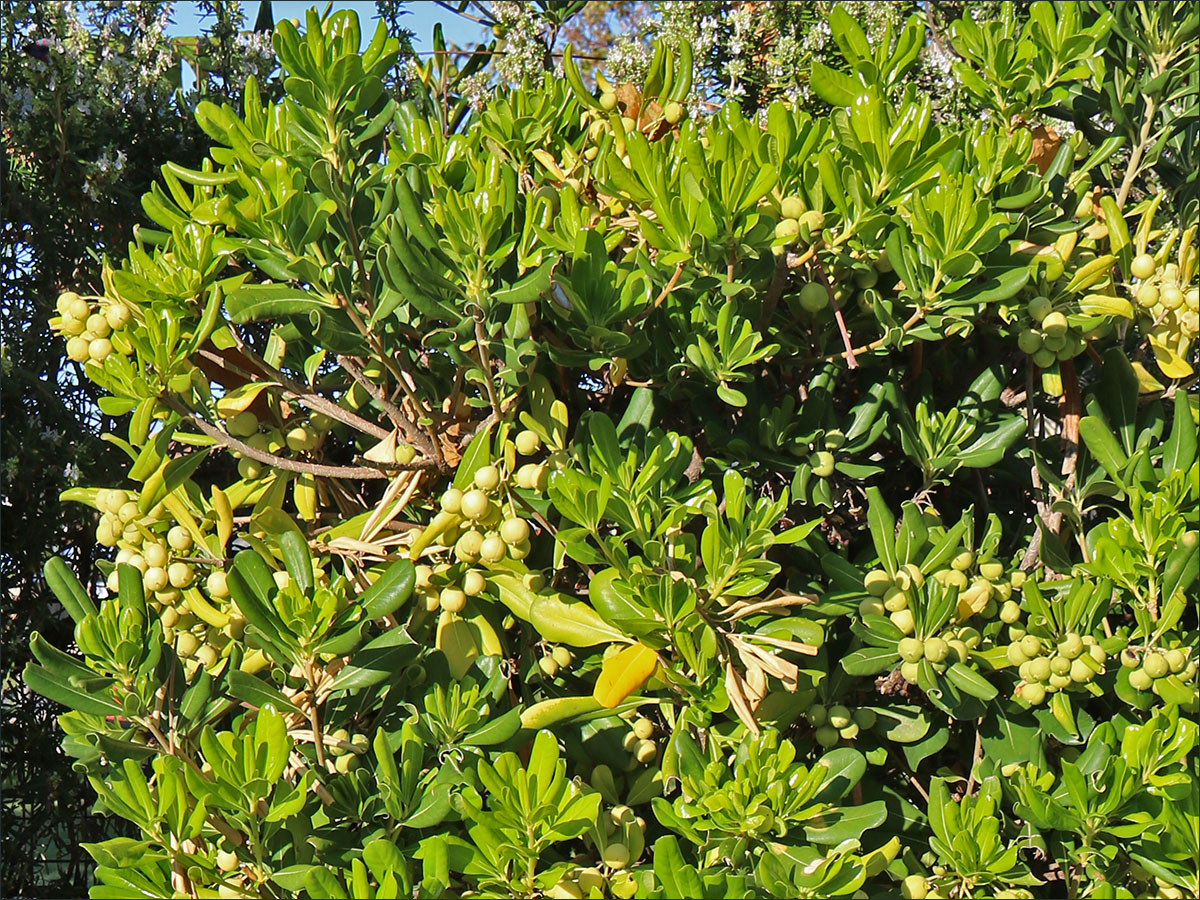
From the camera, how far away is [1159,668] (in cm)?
123

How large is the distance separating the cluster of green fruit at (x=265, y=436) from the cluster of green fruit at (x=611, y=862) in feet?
2.09

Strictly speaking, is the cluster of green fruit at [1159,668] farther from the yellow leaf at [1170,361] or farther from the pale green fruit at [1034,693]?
the yellow leaf at [1170,361]

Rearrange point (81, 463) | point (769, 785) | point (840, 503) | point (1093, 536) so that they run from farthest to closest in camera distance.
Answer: point (81, 463) → point (840, 503) → point (1093, 536) → point (769, 785)

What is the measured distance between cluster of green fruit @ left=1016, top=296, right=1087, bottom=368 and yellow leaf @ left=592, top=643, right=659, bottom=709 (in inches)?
25.2

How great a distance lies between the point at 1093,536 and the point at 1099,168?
75cm

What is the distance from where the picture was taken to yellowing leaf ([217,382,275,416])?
1361 millimetres

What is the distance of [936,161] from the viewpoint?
1.27 m

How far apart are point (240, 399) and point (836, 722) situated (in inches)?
33.6

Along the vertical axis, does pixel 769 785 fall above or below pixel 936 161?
below

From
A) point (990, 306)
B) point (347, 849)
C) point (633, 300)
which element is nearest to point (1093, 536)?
point (990, 306)

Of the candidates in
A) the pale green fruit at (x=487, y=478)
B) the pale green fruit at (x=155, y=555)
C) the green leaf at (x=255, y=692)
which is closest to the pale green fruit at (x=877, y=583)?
the pale green fruit at (x=487, y=478)

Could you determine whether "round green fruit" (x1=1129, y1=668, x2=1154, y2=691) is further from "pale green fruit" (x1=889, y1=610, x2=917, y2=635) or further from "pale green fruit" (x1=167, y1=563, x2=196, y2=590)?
"pale green fruit" (x1=167, y1=563, x2=196, y2=590)

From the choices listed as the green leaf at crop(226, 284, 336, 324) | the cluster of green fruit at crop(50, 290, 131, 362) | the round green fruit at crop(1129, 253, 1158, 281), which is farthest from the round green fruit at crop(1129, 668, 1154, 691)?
the cluster of green fruit at crop(50, 290, 131, 362)

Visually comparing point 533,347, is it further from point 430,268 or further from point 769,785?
point 769,785
